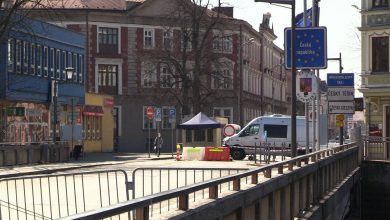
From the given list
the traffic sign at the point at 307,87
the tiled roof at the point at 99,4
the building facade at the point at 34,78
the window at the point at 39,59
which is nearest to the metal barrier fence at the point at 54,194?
the traffic sign at the point at 307,87

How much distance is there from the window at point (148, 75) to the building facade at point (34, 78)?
1337 centimetres

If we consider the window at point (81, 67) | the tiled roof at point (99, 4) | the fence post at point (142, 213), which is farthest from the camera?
the tiled roof at point (99, 4)

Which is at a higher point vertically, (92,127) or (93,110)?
(93,110)

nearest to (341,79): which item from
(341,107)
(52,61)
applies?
(341,107)

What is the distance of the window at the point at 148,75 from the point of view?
6570 cm

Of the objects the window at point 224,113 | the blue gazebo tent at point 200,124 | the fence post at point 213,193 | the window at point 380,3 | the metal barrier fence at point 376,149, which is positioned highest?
the window at point 380,3

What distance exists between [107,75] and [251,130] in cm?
2860

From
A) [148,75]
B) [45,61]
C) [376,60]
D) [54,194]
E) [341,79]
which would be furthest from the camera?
[148,75]

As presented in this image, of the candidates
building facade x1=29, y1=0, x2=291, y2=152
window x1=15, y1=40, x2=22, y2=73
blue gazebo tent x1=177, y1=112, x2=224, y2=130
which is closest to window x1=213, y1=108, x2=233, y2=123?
building facade x1=29, y1=0, x2=291, y2=152

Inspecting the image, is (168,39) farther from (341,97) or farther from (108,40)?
(341,97)

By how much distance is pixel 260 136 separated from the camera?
43.2 meters

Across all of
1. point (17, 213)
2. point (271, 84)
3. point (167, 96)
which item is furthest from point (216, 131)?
point (271, 84)

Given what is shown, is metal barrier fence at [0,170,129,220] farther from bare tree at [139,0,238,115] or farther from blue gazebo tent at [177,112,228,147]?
bare tree at [139,0,238,115]

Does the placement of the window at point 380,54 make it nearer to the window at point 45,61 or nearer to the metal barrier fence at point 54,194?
the window at point 45,61
